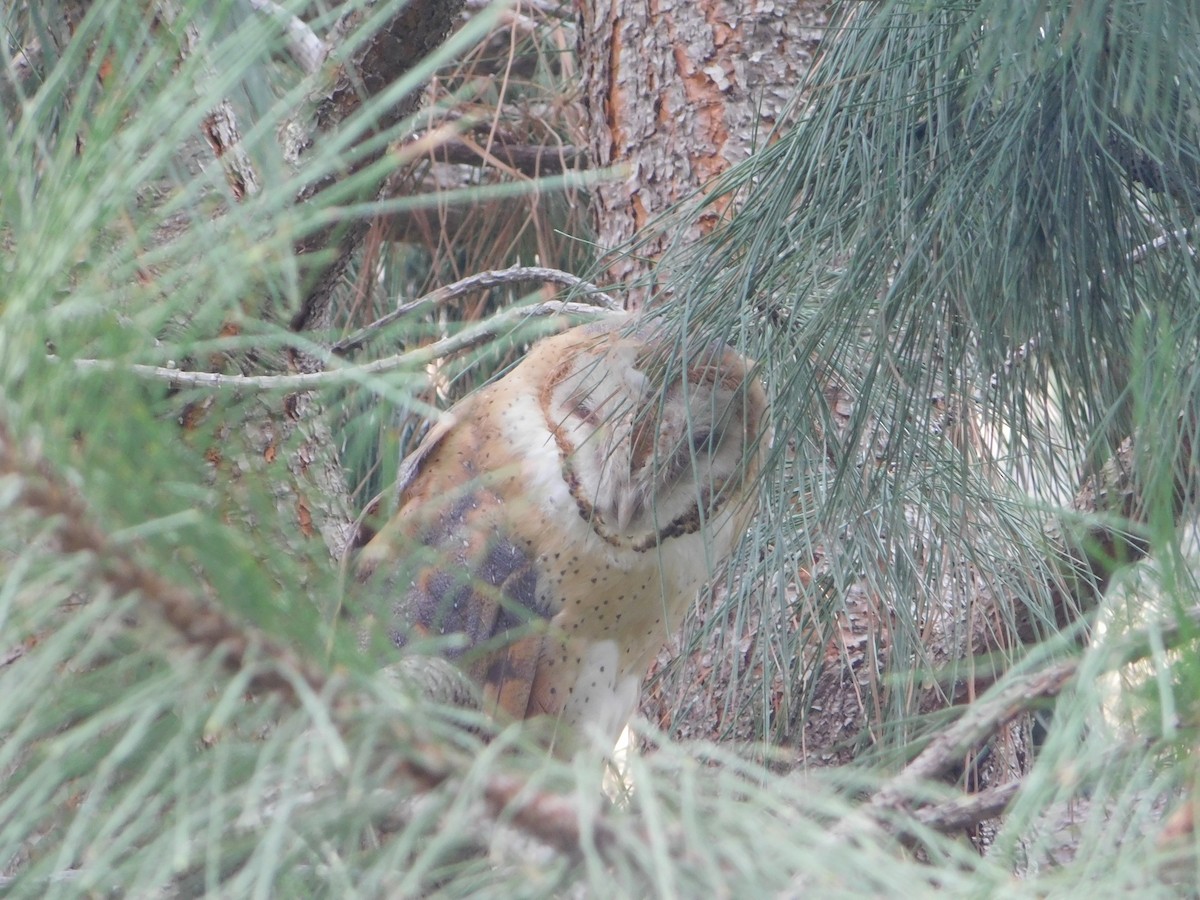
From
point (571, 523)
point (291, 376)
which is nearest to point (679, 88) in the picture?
point (571, 523)

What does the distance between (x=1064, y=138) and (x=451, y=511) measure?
2.81 feet

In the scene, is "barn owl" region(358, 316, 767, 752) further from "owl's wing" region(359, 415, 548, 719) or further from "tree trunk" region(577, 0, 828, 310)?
"tree trunk" region(577, 0, 828, 310)

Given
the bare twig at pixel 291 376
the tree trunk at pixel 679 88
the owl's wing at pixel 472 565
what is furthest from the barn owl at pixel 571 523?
the bare twig at pixel 291 376

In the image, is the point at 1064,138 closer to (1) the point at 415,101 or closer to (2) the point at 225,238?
(2) the point at 225,238

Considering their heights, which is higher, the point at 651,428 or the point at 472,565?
the point at 651,428

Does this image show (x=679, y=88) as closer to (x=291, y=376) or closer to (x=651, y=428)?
(x=651, y=428)

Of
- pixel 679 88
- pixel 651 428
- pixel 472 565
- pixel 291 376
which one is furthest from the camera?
pixel 679 88

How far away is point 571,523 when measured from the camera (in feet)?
5.11

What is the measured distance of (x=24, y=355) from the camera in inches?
20.5

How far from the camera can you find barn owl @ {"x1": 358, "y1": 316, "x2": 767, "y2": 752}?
1399 mm

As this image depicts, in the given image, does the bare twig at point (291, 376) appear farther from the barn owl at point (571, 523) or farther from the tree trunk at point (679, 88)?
the tree trunk at point (679, 88)

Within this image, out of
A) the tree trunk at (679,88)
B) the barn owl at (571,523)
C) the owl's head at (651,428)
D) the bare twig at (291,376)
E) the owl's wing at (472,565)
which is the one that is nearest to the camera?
the bare twig at (291,376)

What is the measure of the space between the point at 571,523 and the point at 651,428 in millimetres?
284

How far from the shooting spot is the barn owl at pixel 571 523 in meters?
1.40
